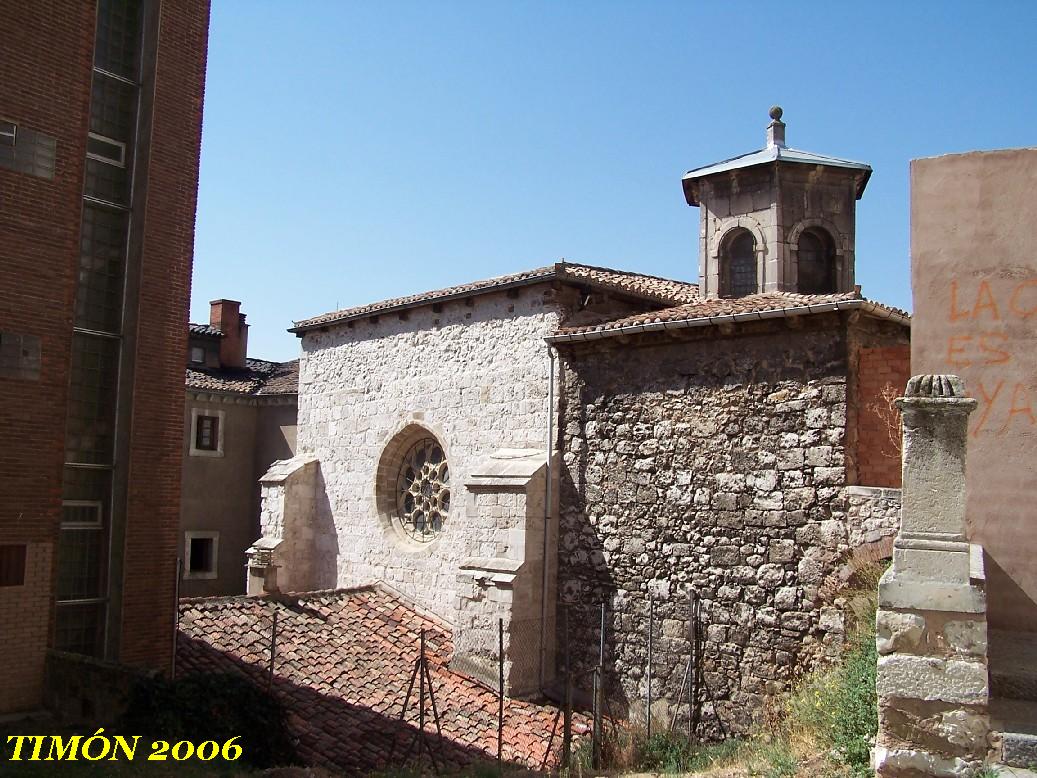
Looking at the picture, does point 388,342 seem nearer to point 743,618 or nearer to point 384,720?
point 384,720

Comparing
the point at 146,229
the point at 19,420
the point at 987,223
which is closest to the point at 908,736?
the point at 987,223

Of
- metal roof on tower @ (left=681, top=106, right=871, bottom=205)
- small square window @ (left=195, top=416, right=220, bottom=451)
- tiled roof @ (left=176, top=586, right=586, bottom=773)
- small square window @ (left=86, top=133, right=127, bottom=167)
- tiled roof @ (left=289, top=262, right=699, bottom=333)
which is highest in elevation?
metal roof on tower @ (left=681, top=106, right=871, bottom=205)

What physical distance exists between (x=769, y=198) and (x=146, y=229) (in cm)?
944

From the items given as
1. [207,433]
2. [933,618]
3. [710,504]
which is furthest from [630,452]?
[207,433]

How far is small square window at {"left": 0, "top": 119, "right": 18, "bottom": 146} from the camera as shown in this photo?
9.73 metres

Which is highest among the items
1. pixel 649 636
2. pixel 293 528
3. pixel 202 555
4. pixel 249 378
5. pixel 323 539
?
pixel 249 378

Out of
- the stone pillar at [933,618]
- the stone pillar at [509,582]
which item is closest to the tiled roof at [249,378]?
the stone pillar at [509,582]

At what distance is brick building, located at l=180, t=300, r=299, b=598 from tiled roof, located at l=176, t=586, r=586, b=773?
7189mm

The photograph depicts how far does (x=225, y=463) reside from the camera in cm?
2220

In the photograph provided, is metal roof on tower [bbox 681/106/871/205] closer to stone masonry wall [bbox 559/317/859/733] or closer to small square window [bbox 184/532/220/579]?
stone masonry wall [bbox 559/317/859/733]

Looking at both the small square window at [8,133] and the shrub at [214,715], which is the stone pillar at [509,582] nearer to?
the shrub at [214,715]

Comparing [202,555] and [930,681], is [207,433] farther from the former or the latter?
[930,681]

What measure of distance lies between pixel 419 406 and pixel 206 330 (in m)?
11.2

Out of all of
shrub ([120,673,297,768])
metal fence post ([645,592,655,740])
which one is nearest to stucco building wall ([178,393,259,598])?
shrub ([120,673,297,768])
